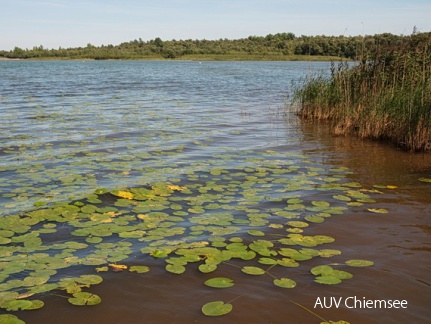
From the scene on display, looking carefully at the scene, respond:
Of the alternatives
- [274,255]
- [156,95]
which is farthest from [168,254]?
[156,95]

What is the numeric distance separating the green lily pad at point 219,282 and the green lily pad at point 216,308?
277 mm

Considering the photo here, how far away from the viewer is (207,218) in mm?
5301

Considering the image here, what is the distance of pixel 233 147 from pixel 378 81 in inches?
171

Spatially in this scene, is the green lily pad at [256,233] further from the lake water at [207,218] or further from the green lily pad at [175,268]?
the green lily pad at [175,268]

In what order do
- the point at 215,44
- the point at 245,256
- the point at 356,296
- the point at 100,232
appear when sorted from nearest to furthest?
the point at 356,296, the point at 245,256, the point at 100,232, the point at 215,44

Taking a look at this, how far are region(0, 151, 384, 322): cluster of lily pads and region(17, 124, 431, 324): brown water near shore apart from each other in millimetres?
103

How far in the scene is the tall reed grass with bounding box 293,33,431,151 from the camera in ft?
29.3

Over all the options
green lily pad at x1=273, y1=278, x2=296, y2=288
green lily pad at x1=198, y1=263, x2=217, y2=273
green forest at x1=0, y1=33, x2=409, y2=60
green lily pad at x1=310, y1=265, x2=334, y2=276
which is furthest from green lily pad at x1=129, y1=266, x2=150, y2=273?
green forest at x1=0, y1=33, x2=409, y2=60

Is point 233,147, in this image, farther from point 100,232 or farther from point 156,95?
point 156,95

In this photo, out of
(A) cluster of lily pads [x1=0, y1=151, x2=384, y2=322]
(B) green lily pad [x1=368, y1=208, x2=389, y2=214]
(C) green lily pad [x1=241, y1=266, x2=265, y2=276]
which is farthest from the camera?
(B) green lily pad [x1=368, y1=208, x2=389, y2=214]

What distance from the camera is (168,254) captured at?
4.34 m

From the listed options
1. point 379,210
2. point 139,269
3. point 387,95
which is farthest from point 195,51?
point 139,269

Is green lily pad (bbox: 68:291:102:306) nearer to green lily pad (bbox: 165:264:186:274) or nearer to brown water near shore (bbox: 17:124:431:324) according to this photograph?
brown water near shore (bbox: 17:124:431:324)

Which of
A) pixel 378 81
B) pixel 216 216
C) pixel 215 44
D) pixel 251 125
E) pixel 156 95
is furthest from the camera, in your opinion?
pixel 215 44
